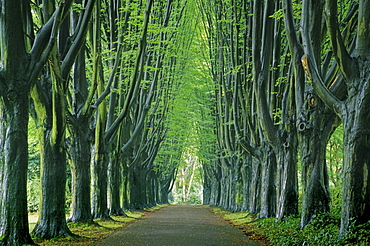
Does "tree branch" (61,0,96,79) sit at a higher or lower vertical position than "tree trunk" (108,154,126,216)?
higher

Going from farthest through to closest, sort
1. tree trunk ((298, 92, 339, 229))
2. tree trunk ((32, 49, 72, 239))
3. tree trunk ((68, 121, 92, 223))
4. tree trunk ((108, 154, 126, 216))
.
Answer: tree trunk ((108, 154, 126, 216)) → tree trunk ((68, 121, 92, 223)) → tree trunk ((298, 92, 339, 229)) → tree trunk ((32, 49, 72, 239))

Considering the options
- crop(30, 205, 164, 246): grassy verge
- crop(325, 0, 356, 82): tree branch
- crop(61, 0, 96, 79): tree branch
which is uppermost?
crop(61, 0, 96, 79): tree branch

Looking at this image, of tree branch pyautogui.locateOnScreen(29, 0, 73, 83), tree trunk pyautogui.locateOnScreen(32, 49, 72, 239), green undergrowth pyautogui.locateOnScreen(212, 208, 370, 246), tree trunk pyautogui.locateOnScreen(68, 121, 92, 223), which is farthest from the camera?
tree trunk pyautogui.locateOnScreen(68, 121, 92, 223)

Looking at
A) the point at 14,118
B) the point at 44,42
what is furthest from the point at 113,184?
the point at 14,118

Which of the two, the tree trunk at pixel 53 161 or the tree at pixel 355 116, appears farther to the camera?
the tree trunk at pixel 53 161

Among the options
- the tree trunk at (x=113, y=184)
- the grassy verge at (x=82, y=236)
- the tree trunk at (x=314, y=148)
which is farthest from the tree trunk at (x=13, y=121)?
the tree trunk at (x=113, y=184)

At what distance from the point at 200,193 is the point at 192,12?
193 ft

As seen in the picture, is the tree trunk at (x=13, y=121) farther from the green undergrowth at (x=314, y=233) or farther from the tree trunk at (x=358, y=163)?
the tree trunk at (x=358, y=163)

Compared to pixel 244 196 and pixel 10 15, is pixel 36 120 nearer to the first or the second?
pixel 10 15

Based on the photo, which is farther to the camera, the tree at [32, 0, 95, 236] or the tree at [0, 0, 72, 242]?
the tree at [32, 0, 95, 236]

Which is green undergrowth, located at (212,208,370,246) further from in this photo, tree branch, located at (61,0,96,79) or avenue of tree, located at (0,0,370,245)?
tree branch, located at (61,0,96,79)

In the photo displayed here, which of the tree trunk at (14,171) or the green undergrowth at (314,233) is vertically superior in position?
the tree trunk at (14,171)

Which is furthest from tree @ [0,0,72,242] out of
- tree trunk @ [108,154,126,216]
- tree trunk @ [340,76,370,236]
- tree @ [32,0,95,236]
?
tree trunk @ [108,154,126,216]

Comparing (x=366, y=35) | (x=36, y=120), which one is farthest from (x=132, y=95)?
(x=366, y=35)
